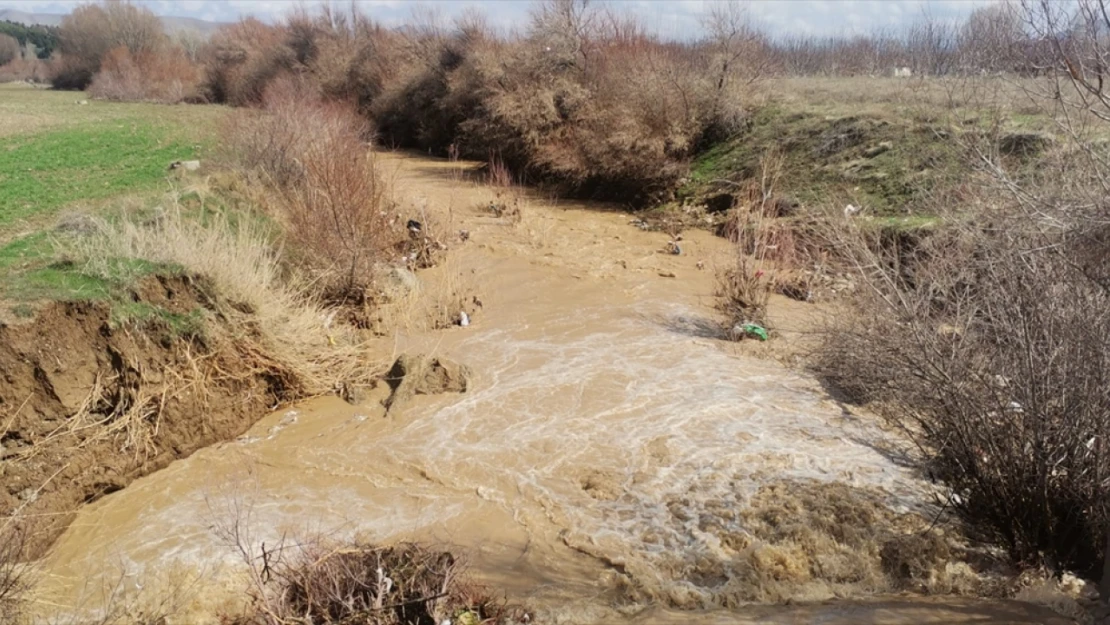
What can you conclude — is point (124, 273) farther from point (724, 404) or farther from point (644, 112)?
point (644, 112)

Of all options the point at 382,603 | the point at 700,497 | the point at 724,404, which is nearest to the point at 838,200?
the point at 724,404

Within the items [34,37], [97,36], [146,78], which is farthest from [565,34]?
[34,37]

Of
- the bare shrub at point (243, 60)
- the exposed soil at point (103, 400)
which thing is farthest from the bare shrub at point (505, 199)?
the bare shrub at point (243, 60)

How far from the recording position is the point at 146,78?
44.3 meters

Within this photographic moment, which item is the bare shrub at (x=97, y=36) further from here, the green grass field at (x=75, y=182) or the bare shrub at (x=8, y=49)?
the green grass field at (x=75, y=182)

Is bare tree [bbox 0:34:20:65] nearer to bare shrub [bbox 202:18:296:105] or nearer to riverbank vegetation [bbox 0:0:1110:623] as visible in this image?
bare shrub [bbox 202:18:296:105]

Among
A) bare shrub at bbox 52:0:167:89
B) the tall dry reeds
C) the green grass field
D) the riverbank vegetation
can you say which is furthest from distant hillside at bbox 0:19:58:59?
the tall dry reeds

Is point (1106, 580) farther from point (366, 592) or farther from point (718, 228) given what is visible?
point (718, 228)

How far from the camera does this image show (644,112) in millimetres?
19938

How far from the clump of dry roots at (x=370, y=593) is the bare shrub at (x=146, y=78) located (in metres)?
41.0

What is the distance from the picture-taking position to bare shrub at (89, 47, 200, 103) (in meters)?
41.9

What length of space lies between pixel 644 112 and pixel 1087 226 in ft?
53.5

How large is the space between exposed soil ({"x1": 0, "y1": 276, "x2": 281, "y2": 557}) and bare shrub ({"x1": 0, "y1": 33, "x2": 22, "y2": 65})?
258ft

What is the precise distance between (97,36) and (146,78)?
1373 cm
